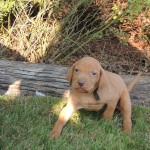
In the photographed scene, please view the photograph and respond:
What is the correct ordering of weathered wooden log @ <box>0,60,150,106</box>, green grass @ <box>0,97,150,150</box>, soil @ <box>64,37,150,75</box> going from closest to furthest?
1. green grass @ <box>0,97,150,150</box>
2. weathered wooden log @ <box>0,60,150,106</box>
3. soil @ <box>64,37,150,75</box>

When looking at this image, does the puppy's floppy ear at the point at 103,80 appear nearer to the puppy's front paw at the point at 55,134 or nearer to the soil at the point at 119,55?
the puppy's front paw at the point at 55,134

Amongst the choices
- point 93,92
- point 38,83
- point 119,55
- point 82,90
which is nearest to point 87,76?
point 82,90

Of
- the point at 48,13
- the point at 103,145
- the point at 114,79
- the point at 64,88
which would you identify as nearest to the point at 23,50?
the point at 48,13

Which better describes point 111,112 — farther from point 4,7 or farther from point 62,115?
point 4,7

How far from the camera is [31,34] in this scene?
7.29 meters

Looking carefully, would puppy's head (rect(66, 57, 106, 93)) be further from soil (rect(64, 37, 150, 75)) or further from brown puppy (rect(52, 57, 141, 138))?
soil (rect(64, 37, 150, 75))

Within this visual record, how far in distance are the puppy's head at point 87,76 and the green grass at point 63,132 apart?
43 centimetres

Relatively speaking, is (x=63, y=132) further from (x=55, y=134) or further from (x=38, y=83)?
(x=38, y=83)

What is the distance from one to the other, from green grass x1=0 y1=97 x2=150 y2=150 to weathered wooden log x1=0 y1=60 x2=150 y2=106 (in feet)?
1.85

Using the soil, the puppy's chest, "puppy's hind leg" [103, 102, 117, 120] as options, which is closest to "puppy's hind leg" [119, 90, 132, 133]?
"puppy's hind leg" [103, 102, 117, 120]

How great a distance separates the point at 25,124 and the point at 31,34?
3.41m

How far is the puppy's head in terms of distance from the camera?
3975 mm

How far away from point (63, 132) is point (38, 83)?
1.59 m

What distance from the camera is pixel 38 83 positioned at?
18.1 feet
